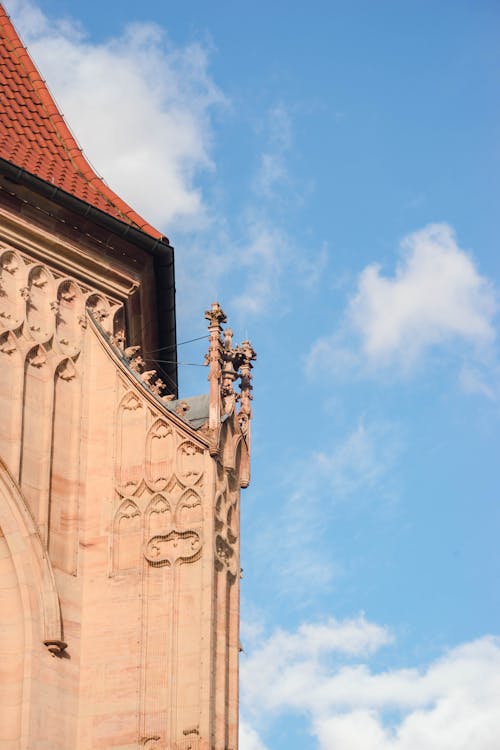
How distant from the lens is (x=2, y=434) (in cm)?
1817

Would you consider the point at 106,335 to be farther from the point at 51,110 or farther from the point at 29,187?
the point at 51,110

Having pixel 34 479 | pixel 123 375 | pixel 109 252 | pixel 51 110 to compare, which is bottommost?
pixel 34 479

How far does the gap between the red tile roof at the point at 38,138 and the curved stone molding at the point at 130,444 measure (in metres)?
2.60

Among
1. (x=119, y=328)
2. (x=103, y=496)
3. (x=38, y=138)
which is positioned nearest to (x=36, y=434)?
(x=103, y=496)

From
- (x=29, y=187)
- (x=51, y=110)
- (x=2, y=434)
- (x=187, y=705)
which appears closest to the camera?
(x=187, y=705)

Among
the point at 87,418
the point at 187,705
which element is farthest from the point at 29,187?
the point at 187,705

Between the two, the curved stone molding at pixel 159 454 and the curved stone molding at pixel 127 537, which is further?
the curved stone molding at pixel 159 454

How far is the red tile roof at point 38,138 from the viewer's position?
67.5 ft

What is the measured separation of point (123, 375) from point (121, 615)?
288 centimetres

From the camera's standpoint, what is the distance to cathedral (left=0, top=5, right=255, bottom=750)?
→ 55.8 ft

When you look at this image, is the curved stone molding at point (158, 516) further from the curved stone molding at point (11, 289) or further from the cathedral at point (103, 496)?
the curved stone molding at point (11, 289)

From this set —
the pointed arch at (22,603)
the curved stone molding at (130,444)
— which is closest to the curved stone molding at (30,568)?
the pointed arch at (22,603)

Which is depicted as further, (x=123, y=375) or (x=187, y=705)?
(x=123, y=375)

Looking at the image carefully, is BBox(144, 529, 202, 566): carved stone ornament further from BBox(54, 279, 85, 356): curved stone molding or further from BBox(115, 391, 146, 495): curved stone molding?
BBox(54, 279, 85, 356): curved stone molding
